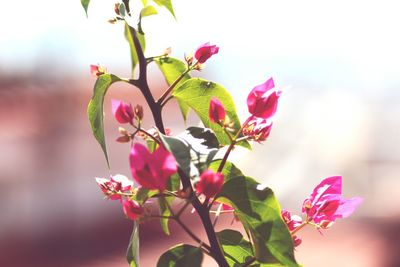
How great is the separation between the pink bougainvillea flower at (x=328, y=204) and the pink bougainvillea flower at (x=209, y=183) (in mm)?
119

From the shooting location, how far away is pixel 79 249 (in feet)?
11.1

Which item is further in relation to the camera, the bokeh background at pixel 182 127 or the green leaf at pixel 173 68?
the bokeh background at pixel 182 127

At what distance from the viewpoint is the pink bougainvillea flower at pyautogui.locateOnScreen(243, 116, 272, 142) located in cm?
41

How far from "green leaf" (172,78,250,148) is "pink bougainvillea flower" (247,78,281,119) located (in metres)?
0.04

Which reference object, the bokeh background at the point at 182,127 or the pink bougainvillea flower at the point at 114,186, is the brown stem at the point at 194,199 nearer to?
the pink bougainvillea flower at the point at 114,186

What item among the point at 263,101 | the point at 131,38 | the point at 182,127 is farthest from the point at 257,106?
the point at 182,127

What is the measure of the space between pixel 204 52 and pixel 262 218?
13 centimetres

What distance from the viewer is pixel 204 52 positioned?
42 cm

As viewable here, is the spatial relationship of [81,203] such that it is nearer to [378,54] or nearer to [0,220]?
[0,220]

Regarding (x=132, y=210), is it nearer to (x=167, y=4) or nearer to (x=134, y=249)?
(x=134, y=249)

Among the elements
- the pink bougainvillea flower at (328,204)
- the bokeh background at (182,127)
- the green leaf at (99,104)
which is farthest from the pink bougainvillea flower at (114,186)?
the bokeh background at (182,127)

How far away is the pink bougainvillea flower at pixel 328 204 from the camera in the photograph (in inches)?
16.6

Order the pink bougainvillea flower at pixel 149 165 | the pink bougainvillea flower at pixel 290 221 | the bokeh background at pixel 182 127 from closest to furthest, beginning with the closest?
the pink bougainvillea flower at pixel 149 165
the pink bougainvillea flower at pixel 290 221
the bokeh background at pixel 182 127

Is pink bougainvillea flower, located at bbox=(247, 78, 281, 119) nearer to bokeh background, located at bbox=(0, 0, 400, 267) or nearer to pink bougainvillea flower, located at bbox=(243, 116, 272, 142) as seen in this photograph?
pink bougainvillea flower, located at bbox=(243, 116, 272, 142)
